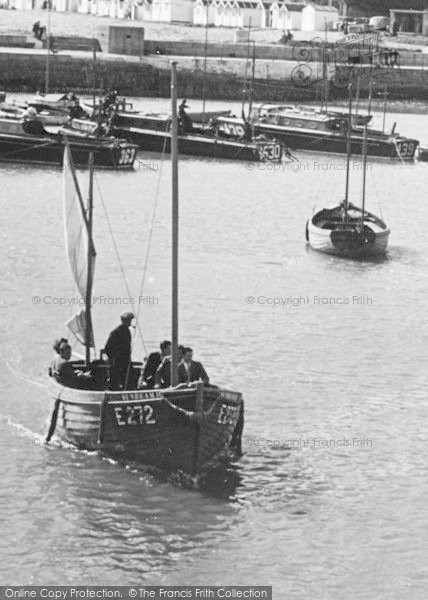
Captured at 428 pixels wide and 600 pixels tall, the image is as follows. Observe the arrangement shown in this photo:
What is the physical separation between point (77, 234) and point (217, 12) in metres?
106

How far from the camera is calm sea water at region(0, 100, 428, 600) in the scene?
25.9 m

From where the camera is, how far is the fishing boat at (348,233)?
175 ft

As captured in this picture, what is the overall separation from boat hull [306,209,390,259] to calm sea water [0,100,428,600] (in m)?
0.54

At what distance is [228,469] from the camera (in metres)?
29.3

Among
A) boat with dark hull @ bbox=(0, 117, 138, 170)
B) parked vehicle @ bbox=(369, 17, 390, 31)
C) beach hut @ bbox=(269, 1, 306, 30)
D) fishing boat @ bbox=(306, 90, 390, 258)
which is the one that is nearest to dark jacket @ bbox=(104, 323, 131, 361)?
fishing boat @ bbox=(306, 90, 390, 258)

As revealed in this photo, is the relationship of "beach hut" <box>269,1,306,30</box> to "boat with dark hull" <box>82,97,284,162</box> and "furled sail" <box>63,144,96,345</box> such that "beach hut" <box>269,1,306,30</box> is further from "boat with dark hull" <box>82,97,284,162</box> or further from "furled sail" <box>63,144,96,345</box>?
"furled sail" <box>63,144,96,345</box>

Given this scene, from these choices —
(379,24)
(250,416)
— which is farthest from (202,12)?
(250,416)

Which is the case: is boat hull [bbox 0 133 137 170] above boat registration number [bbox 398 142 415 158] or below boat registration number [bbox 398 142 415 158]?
above

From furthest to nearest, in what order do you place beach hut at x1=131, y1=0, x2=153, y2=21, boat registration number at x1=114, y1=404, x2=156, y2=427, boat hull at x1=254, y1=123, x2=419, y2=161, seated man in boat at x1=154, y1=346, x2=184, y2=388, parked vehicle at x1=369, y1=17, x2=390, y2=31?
beach hut at x1=131, y1=0, x2=153, y2=21
parked vehicle at x1=369, y1=17, x2=390, y2=31
boat hull at x1=254, y1=123, x2=419, y2=161
seated man in boat at x1=154, y1=346, x2=184, y2=388
boat registration number at x1=114, y1=404, x2=156, y2=427

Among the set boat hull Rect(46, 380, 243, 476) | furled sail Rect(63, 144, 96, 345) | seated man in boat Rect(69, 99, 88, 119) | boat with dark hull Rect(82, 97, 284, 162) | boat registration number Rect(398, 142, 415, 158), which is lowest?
boat registration number Rect(398, 142, 415, 158)

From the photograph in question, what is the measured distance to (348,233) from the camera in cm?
5319

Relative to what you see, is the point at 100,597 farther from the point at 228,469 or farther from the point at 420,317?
the point at 420,317

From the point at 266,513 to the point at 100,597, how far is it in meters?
4.07

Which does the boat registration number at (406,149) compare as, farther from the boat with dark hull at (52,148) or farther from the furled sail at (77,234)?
the furled sail at (77,234)
